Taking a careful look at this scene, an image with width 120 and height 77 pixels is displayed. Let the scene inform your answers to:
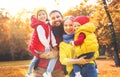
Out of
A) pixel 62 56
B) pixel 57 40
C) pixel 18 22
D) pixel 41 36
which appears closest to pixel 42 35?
pixel 41 36

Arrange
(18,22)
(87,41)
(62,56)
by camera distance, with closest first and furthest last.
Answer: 1. (87,41)
2. (62,56)
3. (18,22)

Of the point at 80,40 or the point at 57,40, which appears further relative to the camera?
the point at 57,40

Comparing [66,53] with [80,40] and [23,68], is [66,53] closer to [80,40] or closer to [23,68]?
[80,40]

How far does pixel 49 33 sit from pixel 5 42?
2.10m

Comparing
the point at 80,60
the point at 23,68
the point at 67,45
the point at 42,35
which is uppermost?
the point at 42,35

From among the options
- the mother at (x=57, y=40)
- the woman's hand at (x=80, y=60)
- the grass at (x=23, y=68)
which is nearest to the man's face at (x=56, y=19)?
the mother at (x=57, y=40)

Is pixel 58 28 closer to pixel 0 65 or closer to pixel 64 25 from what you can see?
pixel 64 25

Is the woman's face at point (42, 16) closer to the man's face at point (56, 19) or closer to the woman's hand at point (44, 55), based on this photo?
the man's face at point (56, 19)

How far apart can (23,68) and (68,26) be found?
6.23 feet

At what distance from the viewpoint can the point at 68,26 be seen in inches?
137

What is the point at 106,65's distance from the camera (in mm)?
6277

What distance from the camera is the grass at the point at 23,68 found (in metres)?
5.13

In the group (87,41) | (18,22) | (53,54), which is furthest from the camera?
(18,22)

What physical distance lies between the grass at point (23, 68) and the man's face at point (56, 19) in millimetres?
1384
